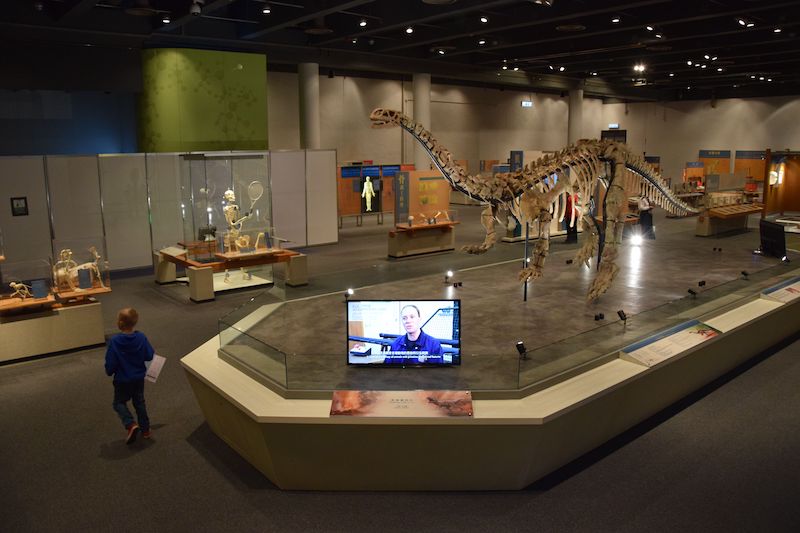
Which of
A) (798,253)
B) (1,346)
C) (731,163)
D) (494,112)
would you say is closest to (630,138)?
(731,163)

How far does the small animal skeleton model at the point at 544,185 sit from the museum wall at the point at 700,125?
2260cm

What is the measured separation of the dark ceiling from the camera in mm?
11984

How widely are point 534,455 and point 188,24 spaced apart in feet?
41.9

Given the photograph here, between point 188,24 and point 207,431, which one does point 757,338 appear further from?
point 188,24

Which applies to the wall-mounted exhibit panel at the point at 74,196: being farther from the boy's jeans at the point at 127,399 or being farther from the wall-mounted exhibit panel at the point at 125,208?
A: the boy's jeans at the point at 127,399

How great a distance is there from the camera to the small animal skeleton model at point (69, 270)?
26.3ft

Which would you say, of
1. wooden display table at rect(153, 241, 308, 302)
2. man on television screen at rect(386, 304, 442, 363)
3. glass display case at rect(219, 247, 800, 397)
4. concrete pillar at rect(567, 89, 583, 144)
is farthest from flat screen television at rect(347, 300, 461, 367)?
concrete pillar at rect(567, 89, 583, 144)

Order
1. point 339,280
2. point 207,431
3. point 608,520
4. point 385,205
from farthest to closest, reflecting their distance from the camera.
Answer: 1. point 385,205
2. point 339,280
3. point 207,431
4. point 608,520

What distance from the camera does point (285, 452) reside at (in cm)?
454

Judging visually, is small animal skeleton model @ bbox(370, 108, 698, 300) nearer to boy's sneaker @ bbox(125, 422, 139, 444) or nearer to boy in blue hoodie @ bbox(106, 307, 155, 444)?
boy in blue hoodie @ bbox(106, 307, 155, 444)

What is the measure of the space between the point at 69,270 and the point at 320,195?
24.8 feet

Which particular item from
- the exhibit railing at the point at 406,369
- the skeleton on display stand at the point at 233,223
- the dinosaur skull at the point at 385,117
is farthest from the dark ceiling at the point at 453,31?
the exhibit railing at the point at 406,369

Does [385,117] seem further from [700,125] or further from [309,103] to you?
[700,125]

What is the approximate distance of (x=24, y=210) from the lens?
1139cm
